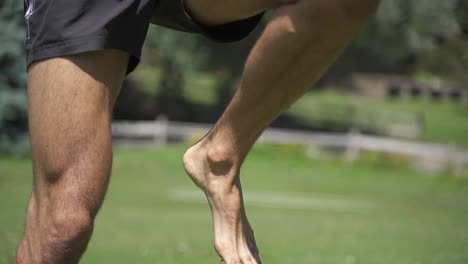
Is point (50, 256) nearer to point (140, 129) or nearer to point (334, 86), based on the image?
point (140, 129)

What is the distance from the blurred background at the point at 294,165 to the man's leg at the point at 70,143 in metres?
2.65

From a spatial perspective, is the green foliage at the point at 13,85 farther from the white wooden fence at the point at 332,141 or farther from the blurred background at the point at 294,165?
the white wooden fence at the point at 332,141

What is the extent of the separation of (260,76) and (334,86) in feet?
174

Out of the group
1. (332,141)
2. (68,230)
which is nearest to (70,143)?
(68,230)

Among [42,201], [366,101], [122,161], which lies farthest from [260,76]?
[366,101]

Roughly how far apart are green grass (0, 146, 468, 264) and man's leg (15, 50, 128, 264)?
251 cm

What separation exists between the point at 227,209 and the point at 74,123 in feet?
→ 1.99

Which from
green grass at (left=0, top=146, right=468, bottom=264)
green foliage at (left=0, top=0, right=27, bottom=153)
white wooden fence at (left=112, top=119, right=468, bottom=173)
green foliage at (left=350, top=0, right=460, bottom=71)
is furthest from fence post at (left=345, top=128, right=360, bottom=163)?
green foliage at (left=0, top=0, right=27, bottom=153)

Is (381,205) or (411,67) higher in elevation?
(381,205)

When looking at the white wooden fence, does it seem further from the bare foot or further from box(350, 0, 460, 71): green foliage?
the bare foot

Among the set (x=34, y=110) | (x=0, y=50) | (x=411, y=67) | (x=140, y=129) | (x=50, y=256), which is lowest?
(x=411, y=67)

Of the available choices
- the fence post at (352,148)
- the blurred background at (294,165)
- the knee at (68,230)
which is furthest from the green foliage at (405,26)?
the knee at (68,230)

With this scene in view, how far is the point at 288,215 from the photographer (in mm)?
12453

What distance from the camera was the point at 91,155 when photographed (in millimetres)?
2426
